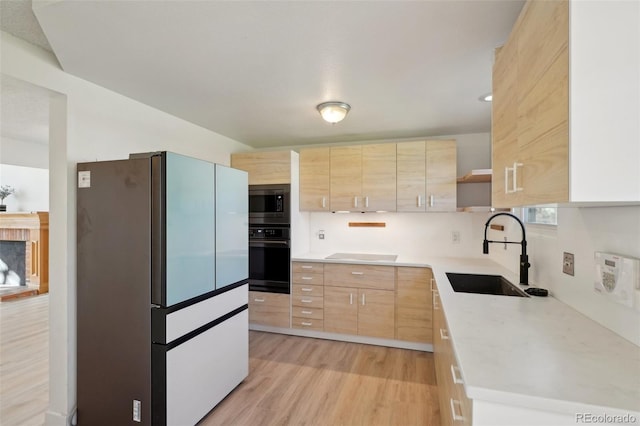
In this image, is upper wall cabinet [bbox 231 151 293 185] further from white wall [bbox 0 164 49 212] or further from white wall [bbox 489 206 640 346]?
white wall [bbox 0 164 49 212]

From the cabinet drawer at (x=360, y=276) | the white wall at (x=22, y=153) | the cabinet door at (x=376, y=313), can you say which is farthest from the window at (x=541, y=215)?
the white wall at (x=22, y=153)

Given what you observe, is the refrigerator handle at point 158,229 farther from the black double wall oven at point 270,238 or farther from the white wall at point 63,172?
the black double wall oven at point 270,238

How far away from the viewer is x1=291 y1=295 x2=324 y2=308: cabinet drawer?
3268 mm

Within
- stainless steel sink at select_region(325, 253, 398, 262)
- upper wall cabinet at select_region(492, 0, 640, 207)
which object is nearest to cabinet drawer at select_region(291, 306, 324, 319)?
stainless steel sink at select_region(325, 253, 398, 262)

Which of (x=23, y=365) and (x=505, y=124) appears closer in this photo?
(x=505, y=124)

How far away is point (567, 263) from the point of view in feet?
4.96

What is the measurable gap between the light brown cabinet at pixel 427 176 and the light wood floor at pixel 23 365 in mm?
3469

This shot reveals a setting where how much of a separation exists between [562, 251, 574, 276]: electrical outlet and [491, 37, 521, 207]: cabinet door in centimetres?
42

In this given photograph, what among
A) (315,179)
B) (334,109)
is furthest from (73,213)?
(315,179)

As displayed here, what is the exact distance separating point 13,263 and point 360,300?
647cm

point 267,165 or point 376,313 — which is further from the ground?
point 267,165

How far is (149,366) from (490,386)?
1.73 m

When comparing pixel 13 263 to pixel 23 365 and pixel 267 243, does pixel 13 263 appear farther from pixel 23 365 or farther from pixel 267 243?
pixel 267 243

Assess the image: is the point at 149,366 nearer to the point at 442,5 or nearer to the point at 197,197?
the point at 197,197
